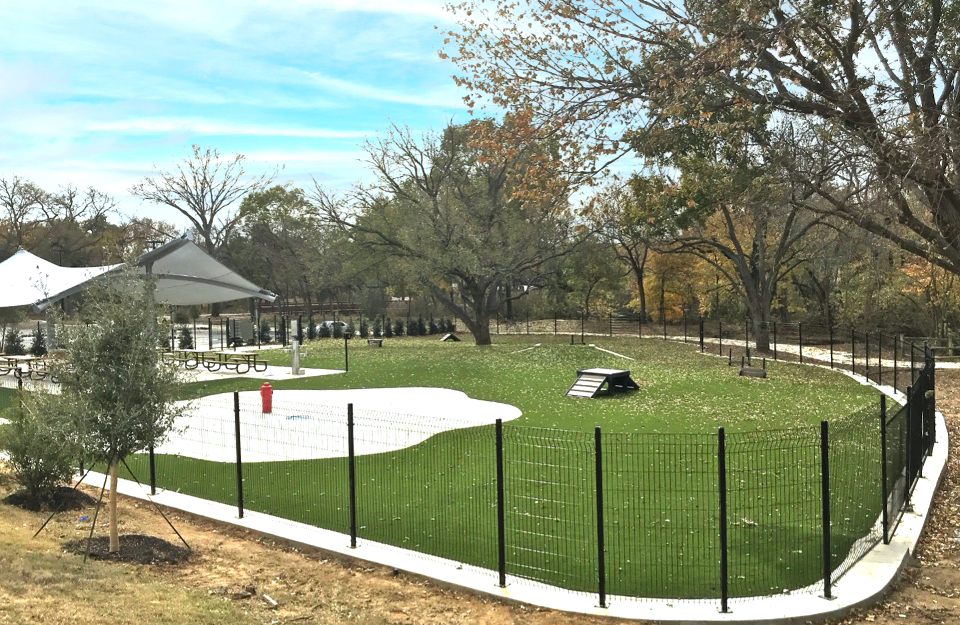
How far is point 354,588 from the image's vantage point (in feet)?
25.8

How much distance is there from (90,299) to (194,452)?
610 centimetres

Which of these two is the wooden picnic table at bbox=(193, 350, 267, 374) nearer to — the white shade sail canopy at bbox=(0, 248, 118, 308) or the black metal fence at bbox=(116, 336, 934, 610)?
the white shade sail canopy at bbox=(0, 248, 118, 308)

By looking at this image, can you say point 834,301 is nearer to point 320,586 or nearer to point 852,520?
point 852,520

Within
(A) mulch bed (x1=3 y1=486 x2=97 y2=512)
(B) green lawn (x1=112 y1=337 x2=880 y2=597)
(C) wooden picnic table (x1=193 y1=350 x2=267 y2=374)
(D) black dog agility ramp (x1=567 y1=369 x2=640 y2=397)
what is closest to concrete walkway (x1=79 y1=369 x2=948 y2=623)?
(B) green lawn (x1=112 y1=337 x2=880 y2=597)

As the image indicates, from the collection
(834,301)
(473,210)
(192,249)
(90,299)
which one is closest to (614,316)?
(834,301)

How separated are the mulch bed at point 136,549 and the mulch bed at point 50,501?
6.09ft

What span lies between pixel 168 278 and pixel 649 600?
24.3 metres

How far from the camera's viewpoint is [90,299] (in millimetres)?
8906

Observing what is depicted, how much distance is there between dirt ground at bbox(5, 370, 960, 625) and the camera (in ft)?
23.3

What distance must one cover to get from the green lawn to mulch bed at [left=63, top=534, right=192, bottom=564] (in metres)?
1.61

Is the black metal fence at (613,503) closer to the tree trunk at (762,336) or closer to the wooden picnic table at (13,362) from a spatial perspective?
the wooden picnic table at (13,362)

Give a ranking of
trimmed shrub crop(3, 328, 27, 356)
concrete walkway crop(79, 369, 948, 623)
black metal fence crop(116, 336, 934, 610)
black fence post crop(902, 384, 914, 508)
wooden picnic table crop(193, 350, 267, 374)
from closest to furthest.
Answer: concrete walkway crop(79, 369, 948, 623) < black metal fence crop(116, 336, 934, 610) < black fence post crop(902, 384, 914, 508) < wooden picnic table crop(193, 350, 267, 374) < trimmed shrub crop(3, 328, 27, 356)

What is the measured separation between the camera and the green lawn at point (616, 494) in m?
8.16

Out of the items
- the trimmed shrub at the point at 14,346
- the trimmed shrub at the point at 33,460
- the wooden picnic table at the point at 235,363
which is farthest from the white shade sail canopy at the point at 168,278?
the trimmed shrub at the point at 33,460
